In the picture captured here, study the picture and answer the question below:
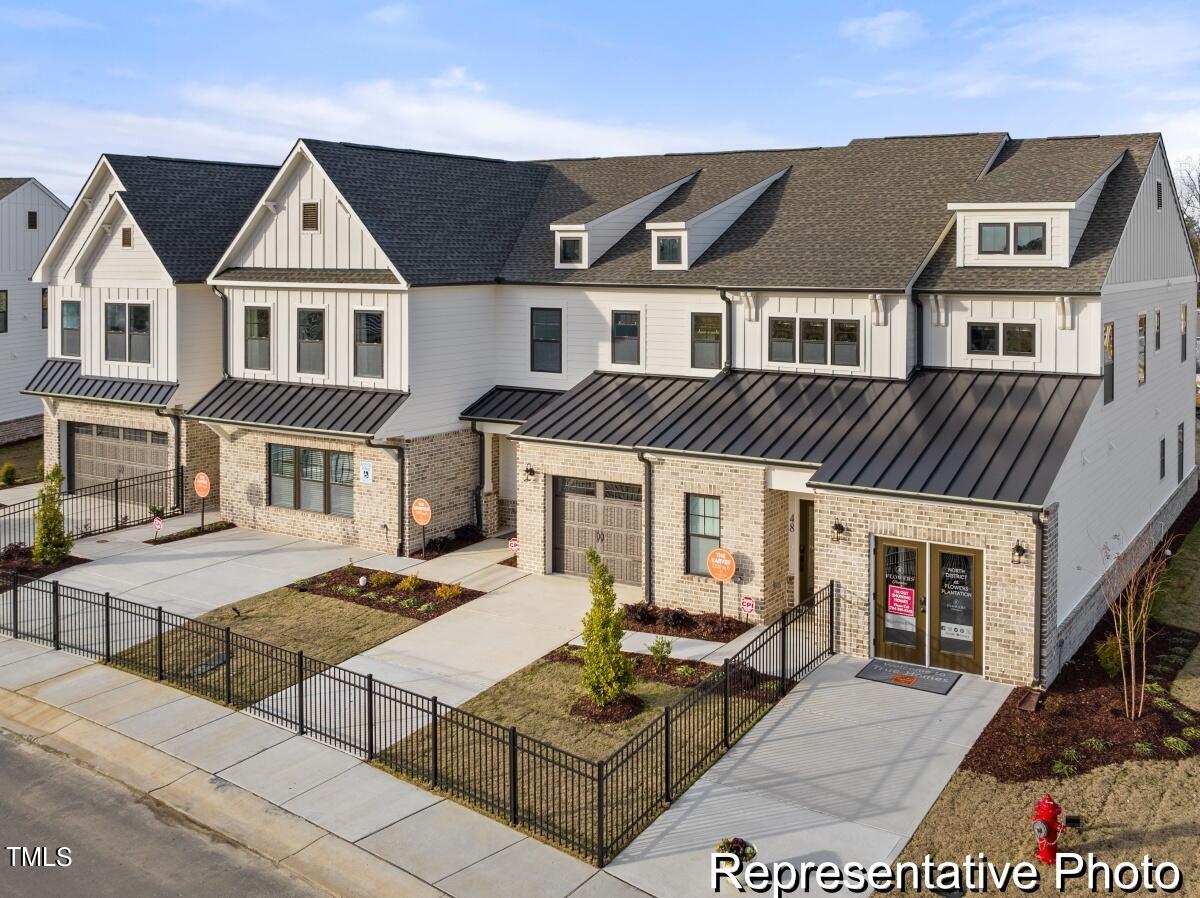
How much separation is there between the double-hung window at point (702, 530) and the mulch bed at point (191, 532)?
543 inches

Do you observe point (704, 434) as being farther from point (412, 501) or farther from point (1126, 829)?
point (1126, 829)

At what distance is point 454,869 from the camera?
530 inches

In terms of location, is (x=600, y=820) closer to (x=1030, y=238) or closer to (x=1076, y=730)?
(x=1076, y=730)

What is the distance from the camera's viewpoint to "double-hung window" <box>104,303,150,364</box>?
105 ft

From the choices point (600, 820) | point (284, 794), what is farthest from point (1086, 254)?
point (284, 794)

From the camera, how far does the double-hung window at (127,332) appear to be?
32062mm

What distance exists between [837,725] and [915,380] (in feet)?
29.1

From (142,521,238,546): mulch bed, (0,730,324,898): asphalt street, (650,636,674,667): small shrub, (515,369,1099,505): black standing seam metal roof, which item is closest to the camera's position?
(0,730,324,898): asphalt street

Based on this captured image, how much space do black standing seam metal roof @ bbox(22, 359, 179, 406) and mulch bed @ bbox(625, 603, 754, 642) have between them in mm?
15693

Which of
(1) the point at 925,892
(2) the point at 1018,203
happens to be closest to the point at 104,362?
(2) the point at 1018,203

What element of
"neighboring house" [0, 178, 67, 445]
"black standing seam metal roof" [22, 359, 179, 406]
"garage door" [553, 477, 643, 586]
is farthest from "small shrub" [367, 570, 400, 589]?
"neighboring house" [0, 178, 67, 445]

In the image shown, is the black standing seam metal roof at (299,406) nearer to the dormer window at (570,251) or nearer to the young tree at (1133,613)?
the dormer window at (570,251)

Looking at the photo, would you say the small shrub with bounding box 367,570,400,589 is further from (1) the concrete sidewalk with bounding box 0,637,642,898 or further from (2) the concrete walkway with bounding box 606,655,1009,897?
(2) the concrete walkway with bounding box 606,655,1009,897

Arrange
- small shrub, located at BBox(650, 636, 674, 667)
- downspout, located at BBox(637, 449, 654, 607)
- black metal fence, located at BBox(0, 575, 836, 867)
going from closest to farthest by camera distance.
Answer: black metal fence, located at BBox(0, 575, 836, 867) → small shrub, located at BBox(650, 636, 674, 667) → downspout, located at BBox(637, 449, 654, 607)
